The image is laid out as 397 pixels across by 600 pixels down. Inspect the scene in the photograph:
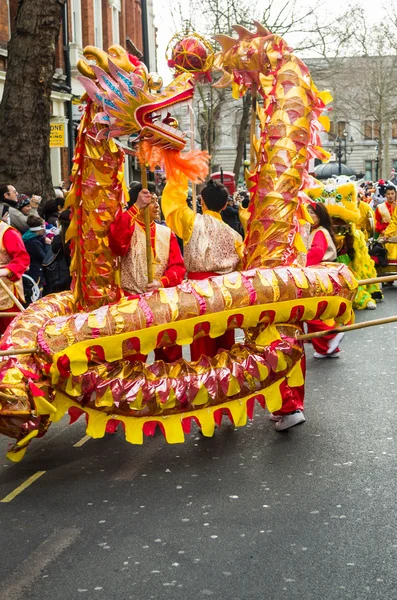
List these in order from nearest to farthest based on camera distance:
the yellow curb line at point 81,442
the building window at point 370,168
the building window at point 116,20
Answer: the yellow curb line at point 81,442 → the building window at point 116,20 → the building window at point 370,168

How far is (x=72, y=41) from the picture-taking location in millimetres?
28000

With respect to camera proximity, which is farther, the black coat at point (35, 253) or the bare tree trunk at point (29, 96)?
the bare tree trunk at point (29, 96)

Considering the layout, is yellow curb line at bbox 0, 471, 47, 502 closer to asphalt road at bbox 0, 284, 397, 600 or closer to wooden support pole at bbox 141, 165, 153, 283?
asphalt road at bbox 0, 284, 397, 600

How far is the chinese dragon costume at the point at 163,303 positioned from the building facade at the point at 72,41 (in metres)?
15.0

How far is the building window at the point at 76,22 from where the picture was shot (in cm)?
2834

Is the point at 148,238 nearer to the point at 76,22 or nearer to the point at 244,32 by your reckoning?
the point at 244,32

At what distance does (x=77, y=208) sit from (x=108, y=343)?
1127 mm

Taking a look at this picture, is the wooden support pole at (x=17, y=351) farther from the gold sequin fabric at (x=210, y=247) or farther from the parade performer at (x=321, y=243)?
the parade performer at (x=321, y=243)

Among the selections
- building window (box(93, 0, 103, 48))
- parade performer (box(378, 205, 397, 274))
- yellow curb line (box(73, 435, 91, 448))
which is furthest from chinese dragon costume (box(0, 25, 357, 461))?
building window (box(93, 0, 103, 48))

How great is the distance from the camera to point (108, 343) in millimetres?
5602

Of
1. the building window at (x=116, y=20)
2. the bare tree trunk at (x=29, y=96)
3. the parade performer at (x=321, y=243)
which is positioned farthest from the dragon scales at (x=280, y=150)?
the building window at (x=116, y=20)

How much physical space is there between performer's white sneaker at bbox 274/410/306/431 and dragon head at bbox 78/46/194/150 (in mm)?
2061

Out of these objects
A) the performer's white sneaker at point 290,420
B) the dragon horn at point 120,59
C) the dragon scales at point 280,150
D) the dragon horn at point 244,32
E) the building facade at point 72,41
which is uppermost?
the building facade at point 72,41

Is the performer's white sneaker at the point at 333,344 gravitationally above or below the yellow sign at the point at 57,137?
below
